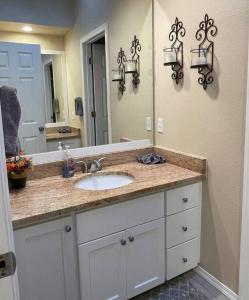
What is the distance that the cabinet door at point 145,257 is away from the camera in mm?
1654

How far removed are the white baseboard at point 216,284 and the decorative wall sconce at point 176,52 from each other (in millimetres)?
1407

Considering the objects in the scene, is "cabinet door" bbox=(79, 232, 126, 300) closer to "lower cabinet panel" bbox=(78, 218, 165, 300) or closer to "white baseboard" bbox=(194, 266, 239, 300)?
"lower cabinet panel" bbox=(78, 218, 165, 300)

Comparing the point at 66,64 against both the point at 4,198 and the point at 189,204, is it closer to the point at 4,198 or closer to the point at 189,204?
the point at 189,204

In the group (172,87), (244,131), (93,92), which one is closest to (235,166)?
(244,131)

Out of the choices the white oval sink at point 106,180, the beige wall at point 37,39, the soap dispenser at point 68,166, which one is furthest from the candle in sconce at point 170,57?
the soap dispenser at point 68,166

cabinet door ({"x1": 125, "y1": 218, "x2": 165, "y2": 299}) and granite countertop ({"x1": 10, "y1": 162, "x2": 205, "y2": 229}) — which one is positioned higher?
granite countertop ({"x1": 10, "y1": 162, "x2": 205, "y2": 229})

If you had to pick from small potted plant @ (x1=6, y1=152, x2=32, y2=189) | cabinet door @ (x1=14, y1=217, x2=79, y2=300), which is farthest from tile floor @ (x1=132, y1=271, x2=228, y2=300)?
small potted plant @ (x1=6, y1=152, x2=32, y2=189)

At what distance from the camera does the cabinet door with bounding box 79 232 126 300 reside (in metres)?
1.49

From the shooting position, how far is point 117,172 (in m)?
1.95

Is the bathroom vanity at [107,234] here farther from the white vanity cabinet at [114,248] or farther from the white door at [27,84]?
the white door at [27,84]

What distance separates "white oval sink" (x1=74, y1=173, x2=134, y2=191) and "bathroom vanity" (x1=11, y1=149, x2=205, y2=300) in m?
0.05

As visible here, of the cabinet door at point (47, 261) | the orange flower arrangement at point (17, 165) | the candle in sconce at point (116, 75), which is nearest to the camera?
the cabinet door at point (47, 261)

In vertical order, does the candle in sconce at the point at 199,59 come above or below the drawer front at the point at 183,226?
above

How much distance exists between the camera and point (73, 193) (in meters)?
1.54
